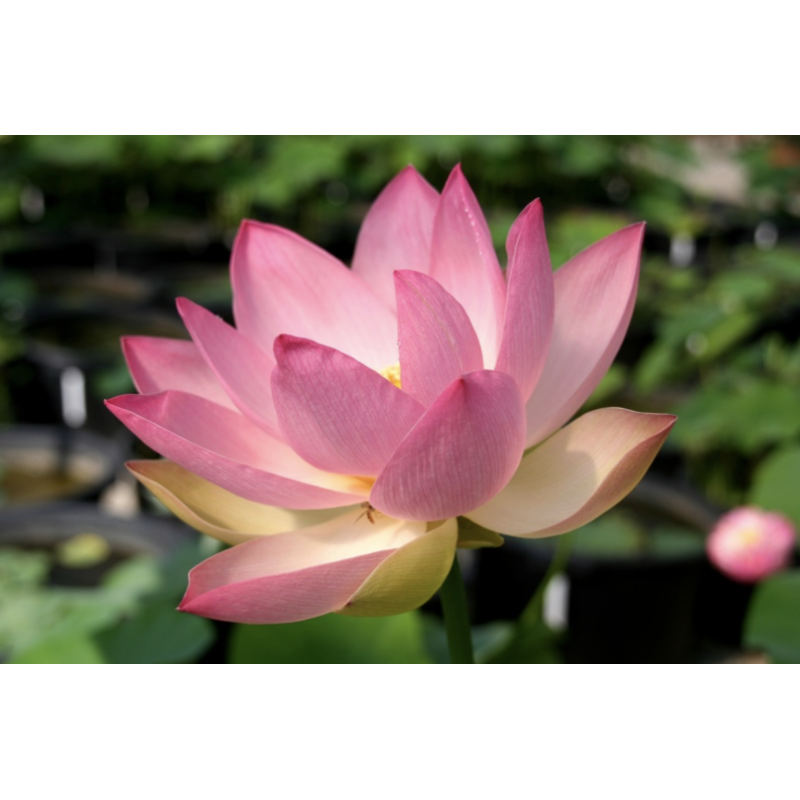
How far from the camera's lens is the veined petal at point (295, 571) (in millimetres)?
259

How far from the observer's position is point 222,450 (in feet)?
1.04

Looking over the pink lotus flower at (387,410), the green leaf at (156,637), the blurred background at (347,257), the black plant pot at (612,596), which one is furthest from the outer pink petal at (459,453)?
the black plant pot at (612,596)

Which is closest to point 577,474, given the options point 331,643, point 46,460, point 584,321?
point 584,321

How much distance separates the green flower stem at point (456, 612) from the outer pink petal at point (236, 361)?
0.24 ft

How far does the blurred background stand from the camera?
71cm

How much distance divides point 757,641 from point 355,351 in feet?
1.16

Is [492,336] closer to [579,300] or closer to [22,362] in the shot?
[579,300]

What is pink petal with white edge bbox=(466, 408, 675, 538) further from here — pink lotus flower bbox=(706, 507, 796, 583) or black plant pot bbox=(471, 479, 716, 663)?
black plant pot bbox=(471, 479, 716, 663)

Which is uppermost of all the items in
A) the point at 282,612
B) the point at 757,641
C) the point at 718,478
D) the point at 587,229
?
the point at 587,229

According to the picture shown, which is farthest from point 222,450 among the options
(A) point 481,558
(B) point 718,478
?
(B) point 718,478

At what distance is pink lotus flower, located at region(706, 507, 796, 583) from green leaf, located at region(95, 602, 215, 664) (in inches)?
21.7

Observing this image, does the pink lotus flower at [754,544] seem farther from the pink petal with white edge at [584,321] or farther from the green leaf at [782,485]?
the pink petal with white edge at [584,321]

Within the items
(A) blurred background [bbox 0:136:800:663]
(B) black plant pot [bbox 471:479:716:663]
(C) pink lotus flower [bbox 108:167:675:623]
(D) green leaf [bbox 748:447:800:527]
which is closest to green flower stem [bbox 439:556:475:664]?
(C) pink lotus flower [bbox 108:167:675:623]

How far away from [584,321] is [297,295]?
0.34 ft
